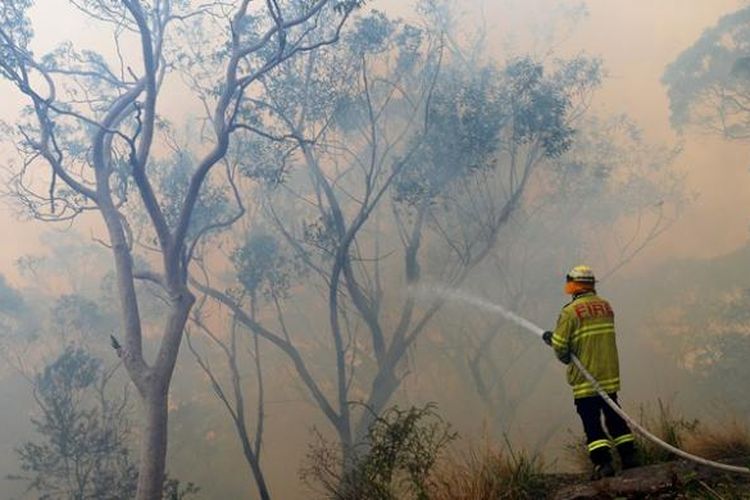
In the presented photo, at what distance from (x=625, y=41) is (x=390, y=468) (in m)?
26.2

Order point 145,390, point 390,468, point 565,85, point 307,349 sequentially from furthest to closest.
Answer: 1. point 307,349
2. point 565,85
3. point 145,390
4. point 390,468

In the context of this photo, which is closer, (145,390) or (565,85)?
(145,390)

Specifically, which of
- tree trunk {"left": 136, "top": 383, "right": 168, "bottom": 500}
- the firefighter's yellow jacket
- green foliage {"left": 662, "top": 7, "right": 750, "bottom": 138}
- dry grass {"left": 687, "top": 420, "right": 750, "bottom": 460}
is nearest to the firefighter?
the firefighter's yellow jacket

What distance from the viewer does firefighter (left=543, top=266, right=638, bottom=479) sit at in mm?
5062

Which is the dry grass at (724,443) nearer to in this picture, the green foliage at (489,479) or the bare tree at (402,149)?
the green foliage at (489,479)

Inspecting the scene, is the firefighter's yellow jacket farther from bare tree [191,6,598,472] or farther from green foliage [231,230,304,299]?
green foliage [231,230,304,299]

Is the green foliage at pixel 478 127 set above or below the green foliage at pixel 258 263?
above

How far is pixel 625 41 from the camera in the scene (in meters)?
27.8

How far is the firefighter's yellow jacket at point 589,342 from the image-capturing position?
201 inches

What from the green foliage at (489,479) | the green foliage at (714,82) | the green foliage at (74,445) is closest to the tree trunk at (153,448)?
the green foliage at (489,479)

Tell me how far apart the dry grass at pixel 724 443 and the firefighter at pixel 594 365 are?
103 cm

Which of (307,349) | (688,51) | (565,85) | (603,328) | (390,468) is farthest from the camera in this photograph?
(307,349)

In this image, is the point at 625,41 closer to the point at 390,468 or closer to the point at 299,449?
the point at 299,449

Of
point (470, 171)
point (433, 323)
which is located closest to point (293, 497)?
point (433, 323)
